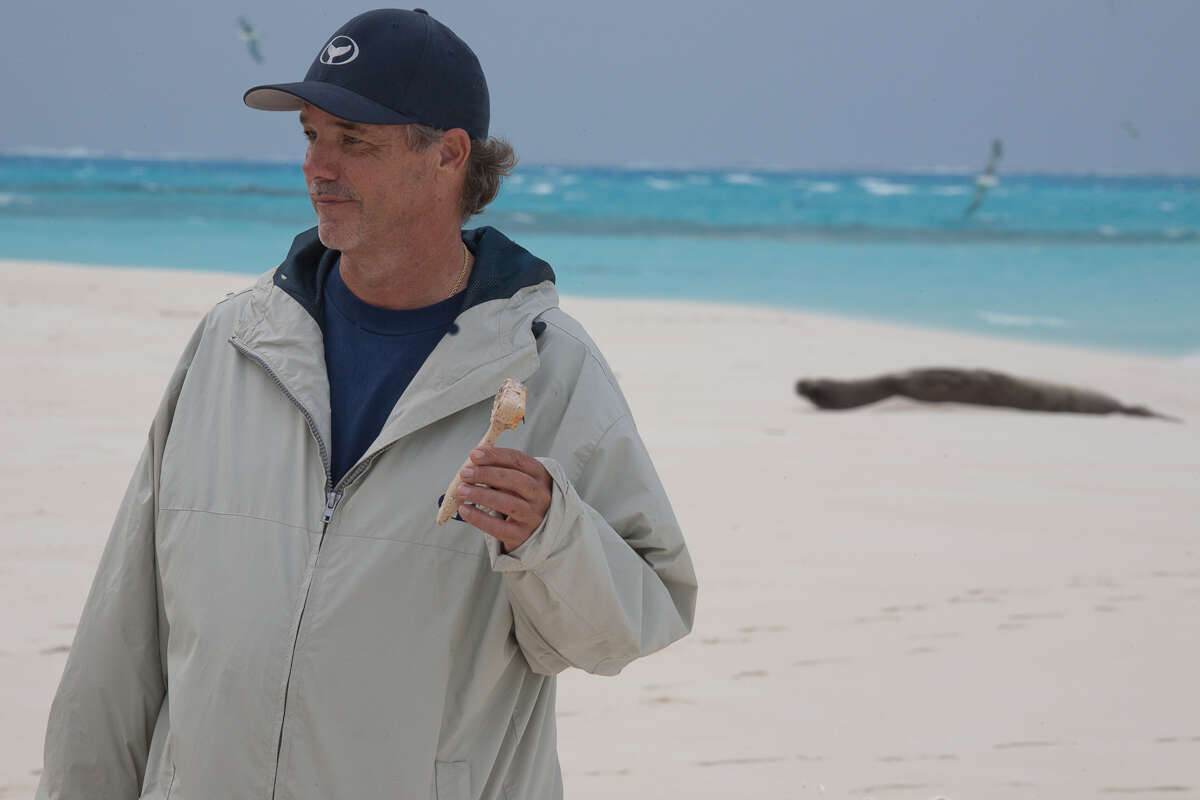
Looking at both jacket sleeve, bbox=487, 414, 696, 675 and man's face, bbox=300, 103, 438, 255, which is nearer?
jacket sleeve, bbox=487, 414, 696, 675

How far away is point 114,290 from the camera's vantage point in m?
14.8

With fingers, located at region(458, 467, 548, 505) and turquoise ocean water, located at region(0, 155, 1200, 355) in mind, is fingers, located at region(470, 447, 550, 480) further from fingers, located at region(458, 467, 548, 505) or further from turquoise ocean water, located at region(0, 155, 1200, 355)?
turquoise ocean water, located at region(0, 155, 1200, 355)

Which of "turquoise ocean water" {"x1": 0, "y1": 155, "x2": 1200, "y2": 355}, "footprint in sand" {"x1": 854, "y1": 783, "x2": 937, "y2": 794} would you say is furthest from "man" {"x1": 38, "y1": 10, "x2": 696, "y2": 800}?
"turquoise ocean water" {"x1": 0, "y1": 155, "x2": 1200, "y2": 355}

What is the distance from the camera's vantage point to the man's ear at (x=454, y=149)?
6.55ft

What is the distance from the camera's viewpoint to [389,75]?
75.4 inches

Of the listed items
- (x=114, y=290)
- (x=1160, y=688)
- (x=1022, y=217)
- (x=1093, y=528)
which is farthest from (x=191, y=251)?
(x=1022, y=217)

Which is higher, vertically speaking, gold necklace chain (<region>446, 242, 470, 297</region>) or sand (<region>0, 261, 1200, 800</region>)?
gold necklace chain (<region>446, 242, 470, 297</region>)

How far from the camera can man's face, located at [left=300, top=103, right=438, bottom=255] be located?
1931 mm

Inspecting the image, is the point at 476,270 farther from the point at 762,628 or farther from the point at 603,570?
the point at 762,628

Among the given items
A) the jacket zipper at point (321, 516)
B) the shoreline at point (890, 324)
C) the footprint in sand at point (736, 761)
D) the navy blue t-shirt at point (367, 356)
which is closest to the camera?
the jacket zipper at point (321, 516)

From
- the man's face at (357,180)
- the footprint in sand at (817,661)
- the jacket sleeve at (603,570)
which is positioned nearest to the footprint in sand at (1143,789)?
the footprint in sand at (817,661)

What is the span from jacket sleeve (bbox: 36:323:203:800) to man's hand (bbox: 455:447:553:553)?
24.9 inches

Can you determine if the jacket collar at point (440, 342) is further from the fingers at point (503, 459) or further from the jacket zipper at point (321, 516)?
the fingers at point (503, 459)

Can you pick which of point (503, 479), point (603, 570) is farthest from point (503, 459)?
point (603, 570)
